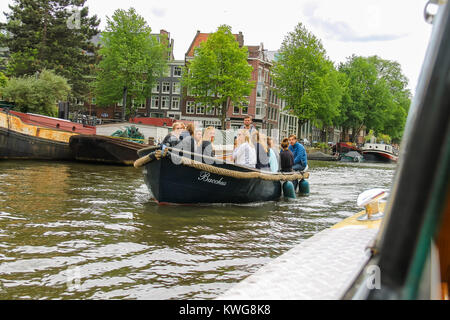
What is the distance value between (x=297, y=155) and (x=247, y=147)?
10.1ft

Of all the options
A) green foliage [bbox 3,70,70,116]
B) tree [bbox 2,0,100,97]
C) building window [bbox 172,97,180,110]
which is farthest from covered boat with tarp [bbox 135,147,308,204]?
building window [bbox 172,97,180,110]

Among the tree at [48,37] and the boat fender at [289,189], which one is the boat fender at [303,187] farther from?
the tree at [48,37]

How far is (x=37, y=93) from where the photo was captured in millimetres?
24234

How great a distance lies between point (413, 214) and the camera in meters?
0.85

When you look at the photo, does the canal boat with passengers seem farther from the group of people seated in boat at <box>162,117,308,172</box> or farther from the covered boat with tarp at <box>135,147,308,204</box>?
the covered boat with tarp at <box>135,147,308,204</box>

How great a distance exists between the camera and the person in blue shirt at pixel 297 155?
39.5ft

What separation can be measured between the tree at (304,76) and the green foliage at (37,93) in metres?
21.7

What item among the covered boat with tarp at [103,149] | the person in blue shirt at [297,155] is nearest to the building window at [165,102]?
the covered boat with tarp at [103,149]

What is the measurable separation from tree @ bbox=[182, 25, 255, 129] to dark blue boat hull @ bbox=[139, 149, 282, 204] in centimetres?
2800

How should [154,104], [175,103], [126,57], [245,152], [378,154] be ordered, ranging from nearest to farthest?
1. [245,152]
2. [126,57]
3. [378,154]
4. [175,103]
5. [154,104]

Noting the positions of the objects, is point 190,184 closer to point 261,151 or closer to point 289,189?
point 261,151

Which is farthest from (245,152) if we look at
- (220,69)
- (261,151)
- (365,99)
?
(365,99)

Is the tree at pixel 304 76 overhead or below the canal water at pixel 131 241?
overhead
